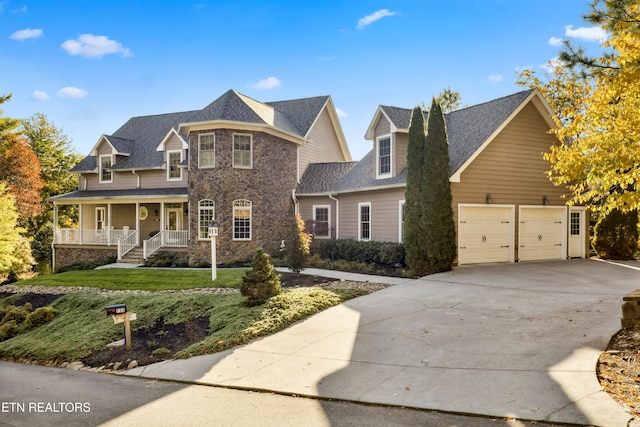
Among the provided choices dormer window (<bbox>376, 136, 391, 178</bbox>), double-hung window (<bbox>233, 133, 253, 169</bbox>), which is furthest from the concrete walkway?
double-hung window (<bbox>233, 133, 253, 169</bbox>)

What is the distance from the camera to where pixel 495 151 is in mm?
15852

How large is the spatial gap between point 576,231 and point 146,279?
57.6ft

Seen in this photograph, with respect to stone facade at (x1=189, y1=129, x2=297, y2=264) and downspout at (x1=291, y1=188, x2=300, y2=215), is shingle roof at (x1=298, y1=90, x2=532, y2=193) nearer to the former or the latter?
downspout at (x1=291, y1=188, x2=300, y2=215)

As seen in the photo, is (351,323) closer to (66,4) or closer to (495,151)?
(495,151)

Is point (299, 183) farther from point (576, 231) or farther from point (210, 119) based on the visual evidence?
point (576, 231)

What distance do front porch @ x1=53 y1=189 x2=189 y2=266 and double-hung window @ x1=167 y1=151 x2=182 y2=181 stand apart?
1.54 m

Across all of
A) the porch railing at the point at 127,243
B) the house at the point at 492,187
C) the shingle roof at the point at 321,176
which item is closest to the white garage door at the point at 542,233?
the house at the point at 492,187

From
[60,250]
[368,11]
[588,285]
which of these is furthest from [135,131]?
[588,285]

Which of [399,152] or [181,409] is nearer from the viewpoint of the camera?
[181,409]

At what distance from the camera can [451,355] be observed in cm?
656

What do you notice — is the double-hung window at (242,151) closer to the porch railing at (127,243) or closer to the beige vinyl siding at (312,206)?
the beige vinyl siding at (312,206)

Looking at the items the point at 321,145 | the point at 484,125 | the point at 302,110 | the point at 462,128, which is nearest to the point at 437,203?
the point at 484,125

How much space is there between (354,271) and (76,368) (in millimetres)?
9768

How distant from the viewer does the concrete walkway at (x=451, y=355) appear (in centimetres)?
496
